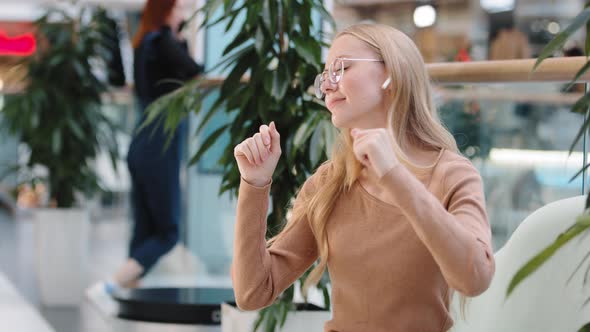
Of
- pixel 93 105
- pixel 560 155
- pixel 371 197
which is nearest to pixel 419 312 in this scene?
pixel 371 197

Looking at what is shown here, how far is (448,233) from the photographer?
1.35m

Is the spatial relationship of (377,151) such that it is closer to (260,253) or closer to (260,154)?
(260,154)

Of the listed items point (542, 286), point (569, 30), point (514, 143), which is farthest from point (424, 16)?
point (569, 30)

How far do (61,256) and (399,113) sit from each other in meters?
4.19

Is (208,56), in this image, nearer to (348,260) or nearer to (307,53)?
(307,53)

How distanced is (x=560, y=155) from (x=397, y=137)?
7.86ft

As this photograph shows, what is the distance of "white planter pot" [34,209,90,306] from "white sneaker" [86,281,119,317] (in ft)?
2.84

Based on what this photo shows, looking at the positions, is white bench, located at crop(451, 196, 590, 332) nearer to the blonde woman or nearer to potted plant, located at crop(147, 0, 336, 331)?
the blonde woman

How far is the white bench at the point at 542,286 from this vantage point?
1783mm

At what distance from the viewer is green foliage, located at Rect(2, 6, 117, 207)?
5340 millimetres

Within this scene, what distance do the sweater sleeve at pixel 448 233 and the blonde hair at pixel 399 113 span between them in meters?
0.23

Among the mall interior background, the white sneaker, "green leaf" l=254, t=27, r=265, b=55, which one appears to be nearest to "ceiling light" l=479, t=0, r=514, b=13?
the mall interior background

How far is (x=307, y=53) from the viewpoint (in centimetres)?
251

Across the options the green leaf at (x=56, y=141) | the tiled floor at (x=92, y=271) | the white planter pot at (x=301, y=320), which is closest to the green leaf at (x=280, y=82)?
the white planter pot at (x=301, y=320)
